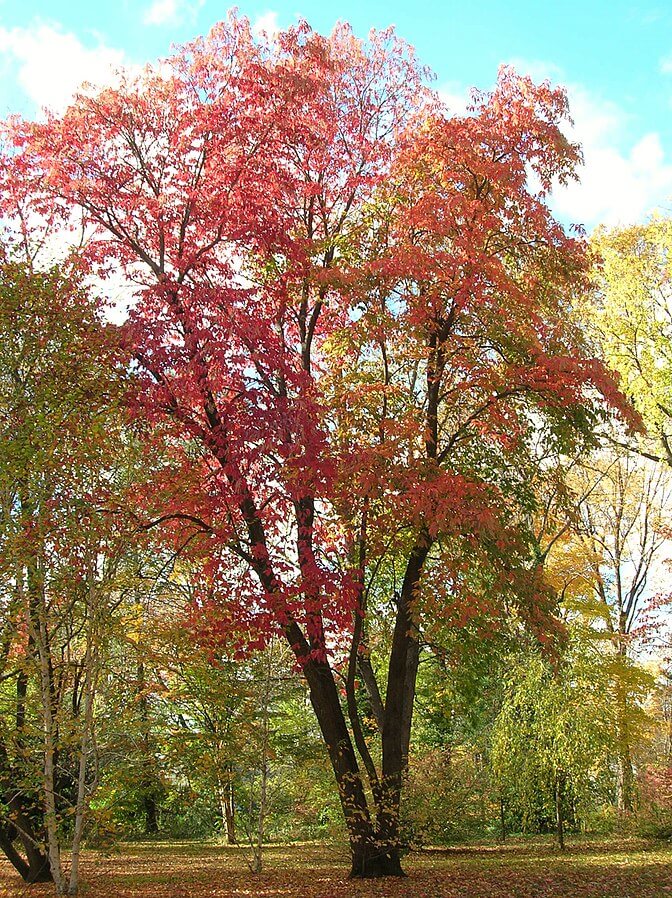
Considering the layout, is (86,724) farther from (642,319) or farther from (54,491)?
(642,319)

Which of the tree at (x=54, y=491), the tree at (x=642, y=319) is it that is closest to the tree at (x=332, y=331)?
the tree at (x=54, y=491)

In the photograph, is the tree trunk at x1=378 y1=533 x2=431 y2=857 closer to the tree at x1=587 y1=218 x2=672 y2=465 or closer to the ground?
the ground

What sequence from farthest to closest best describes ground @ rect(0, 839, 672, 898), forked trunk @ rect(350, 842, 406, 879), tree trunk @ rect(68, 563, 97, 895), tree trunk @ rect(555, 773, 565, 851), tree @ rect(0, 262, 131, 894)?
tree trunk @ rect(555, 773, 565, 851), forked trunk @ rect(350, 842, 406, 879), ground @ rect(0, 839, 672, 898), tree trunk @ rect(68, 563, 97, 895), tree @ rect(0, 262, 131, 894)

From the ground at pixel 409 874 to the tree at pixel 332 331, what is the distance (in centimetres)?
110

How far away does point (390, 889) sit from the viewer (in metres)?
9.03

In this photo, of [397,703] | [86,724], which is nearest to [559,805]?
[397,703]

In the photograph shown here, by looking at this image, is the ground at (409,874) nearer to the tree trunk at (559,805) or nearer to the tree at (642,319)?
the tree trunk at (559,805)

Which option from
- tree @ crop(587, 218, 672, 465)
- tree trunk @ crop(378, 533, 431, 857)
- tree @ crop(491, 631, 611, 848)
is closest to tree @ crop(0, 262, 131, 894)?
tree trunk @ crop(378, 533, 431, 857)

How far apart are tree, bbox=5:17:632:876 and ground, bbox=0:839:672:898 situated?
1.10 m

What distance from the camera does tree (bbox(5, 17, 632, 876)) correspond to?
30.5 feet

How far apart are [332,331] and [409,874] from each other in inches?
295

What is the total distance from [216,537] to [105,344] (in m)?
2.55

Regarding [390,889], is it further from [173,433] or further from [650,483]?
[650,483]

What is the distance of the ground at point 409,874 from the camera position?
9133mm
